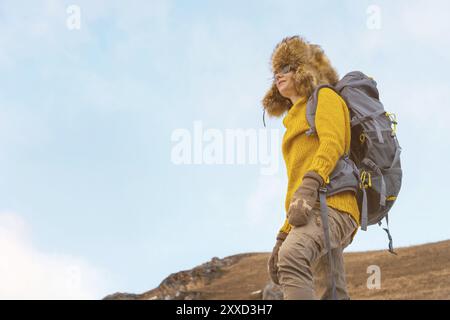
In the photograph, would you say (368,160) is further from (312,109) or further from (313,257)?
(313,257)

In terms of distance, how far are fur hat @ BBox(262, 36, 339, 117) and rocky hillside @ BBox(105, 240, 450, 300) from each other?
36.6 ft

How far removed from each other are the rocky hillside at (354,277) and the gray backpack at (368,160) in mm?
11131

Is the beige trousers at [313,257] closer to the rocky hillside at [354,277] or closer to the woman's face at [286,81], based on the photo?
the woman's face at [286,81]

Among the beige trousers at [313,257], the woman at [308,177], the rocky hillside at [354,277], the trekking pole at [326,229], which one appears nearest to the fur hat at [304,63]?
the woman at [308,177]

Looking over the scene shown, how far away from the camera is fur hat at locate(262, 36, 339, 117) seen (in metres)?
5.41

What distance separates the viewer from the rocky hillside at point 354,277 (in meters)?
17.9

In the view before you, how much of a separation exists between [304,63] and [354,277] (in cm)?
1684

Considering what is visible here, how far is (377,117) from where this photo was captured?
5.12 m

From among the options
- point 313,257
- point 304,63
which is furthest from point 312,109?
point 313,257

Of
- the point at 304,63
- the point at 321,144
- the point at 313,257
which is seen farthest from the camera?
the point at 304,63

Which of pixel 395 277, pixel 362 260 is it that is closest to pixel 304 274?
Result: pixel 395 277

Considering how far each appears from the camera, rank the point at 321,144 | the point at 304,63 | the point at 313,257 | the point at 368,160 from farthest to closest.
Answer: the point at 304,63 < the point at 368,160 < the point at 321,144 < the point at 313,257

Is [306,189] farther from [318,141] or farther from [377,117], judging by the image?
[377,117]

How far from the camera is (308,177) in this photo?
4.70 meters
